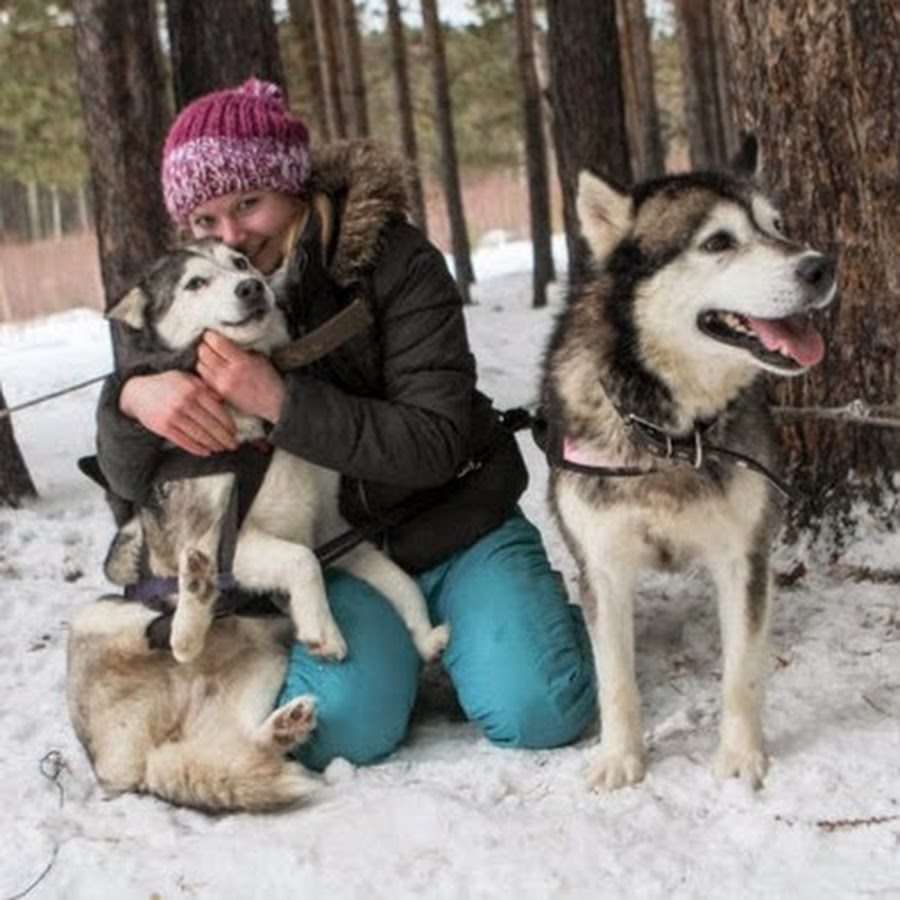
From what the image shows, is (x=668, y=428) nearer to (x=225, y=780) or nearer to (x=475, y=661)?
(x=475, y=661)

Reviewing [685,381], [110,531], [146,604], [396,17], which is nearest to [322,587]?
[146,604]

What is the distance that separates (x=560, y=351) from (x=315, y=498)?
69 cm

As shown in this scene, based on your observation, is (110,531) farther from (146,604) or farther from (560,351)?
(560,351)

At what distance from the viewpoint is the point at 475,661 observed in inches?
111

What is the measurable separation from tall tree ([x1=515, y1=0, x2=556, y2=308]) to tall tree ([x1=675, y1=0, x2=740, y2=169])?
1656 mm

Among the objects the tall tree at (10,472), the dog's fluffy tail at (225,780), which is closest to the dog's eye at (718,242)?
the dog's fluffy tail at (225,780)

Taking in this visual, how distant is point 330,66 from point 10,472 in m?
7.69

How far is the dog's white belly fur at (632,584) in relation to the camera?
2432mm

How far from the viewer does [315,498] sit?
9.25 ft

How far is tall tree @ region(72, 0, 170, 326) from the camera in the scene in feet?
14.7

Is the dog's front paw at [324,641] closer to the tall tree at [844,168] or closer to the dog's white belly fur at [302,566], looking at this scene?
the dog's white belly fur at [302,566]

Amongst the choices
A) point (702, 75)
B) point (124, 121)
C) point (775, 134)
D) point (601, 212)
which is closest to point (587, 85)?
point (124, 121)

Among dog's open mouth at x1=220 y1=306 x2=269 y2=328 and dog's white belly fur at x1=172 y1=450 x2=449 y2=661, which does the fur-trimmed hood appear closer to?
dog's open mouth at x1=220 y1=306 x2=269 y2=328

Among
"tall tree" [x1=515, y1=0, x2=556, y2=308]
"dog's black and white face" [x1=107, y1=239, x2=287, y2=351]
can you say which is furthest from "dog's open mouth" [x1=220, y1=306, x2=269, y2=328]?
"tall tree" [x1=515, y1=0, x2=556, y2=308]
